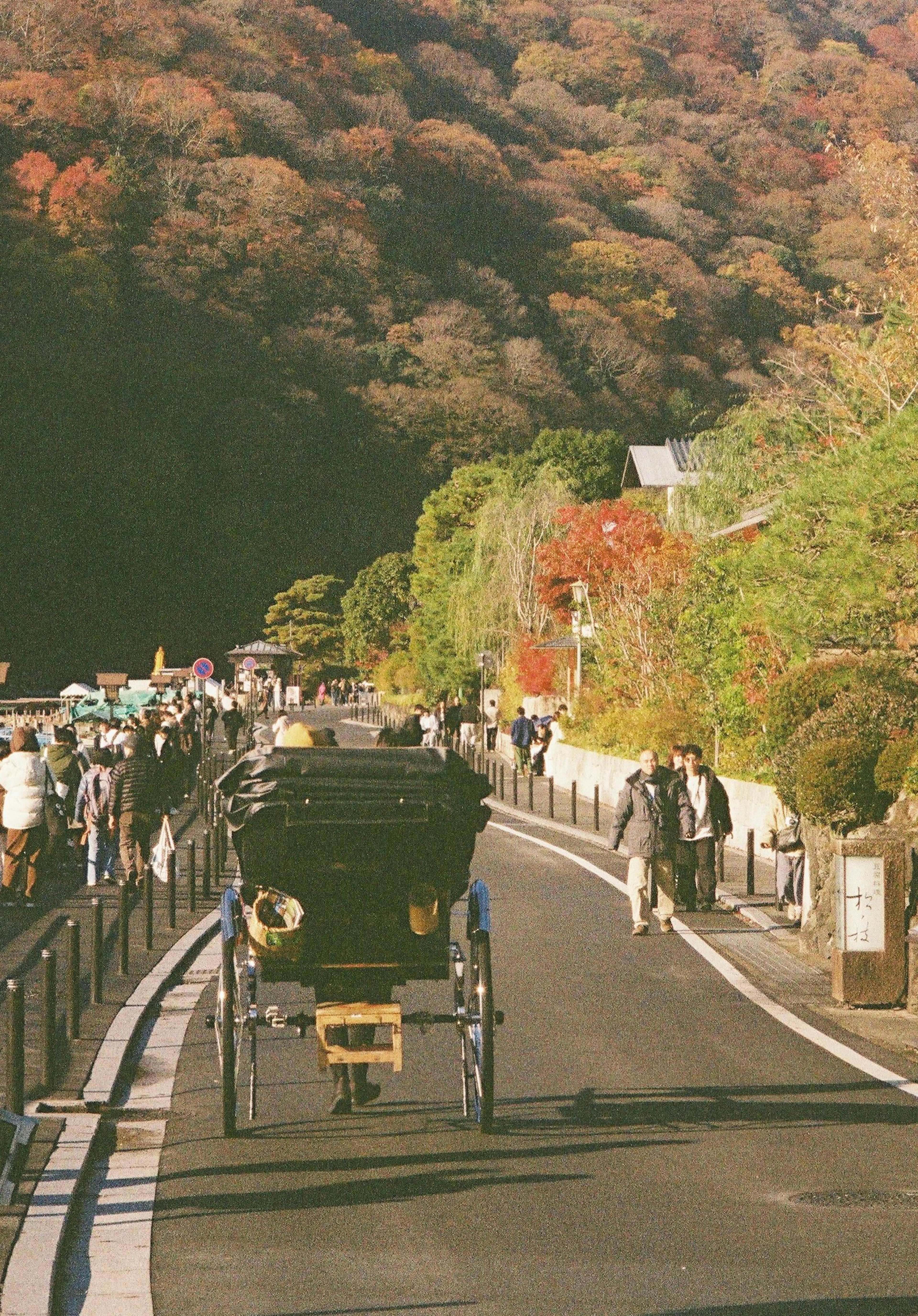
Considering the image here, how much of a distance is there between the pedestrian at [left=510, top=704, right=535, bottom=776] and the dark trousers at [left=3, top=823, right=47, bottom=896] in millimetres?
26042

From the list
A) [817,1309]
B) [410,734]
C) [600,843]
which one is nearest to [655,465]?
[600,843]

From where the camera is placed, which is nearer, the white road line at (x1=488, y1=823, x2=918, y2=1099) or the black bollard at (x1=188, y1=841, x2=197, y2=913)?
the white road line at (x1=488, y1=823, x2=918, y2=1099)

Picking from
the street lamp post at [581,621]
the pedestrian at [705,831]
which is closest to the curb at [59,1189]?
the pedestrian at [705,831]

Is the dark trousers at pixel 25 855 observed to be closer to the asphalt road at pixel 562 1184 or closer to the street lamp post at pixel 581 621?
the asphalt road at pixel 562 1184

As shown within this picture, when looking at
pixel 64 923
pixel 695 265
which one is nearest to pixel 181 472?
pixel 695 265

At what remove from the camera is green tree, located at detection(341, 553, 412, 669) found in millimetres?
103375

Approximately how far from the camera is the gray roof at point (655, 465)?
90625 millimetres

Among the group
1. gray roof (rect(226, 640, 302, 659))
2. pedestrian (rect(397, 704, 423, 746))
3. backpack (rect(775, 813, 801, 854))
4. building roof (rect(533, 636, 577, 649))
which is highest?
gray roof (rect(226, 640, 302, 659))

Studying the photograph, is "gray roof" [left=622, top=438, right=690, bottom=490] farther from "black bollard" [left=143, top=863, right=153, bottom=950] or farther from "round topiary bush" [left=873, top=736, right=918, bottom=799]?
"black bollard" [left=143, top=863, right=153, bottom=950]

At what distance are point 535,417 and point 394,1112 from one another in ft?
423

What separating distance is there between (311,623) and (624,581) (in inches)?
2778

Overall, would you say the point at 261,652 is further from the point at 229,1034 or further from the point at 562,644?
the point at 229,1034

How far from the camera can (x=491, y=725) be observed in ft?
196

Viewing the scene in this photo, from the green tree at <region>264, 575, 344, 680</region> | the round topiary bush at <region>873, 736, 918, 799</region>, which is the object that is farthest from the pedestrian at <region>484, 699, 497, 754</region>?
the green tree at <region>264, 575, 344, 680</region>
